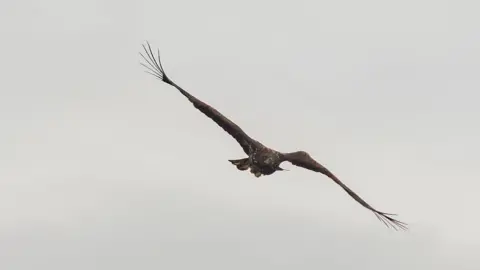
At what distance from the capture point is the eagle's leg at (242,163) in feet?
160

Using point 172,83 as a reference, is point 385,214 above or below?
below

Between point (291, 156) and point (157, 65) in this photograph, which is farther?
point (291, 156)

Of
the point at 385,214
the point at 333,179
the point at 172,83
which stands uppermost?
the point at 172,83

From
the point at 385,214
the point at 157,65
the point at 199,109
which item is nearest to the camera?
the point at 385,214

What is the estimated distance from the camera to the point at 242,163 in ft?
160

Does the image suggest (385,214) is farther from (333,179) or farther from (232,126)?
(232,126)

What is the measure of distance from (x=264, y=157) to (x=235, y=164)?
5.85 ft

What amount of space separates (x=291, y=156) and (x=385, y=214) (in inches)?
345

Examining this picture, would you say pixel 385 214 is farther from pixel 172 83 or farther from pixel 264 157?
pixel 172 83

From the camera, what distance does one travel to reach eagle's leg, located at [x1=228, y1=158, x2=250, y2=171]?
48.7 metres

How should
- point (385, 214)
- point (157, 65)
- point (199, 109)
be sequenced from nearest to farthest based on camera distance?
point (385, 214)
point (157, 65)
point (199, 109)

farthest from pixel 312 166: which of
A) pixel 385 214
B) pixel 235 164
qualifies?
pixel 385 214

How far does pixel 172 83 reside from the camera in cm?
4544

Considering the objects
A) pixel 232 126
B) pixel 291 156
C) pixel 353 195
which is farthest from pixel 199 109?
pixel 353 195
